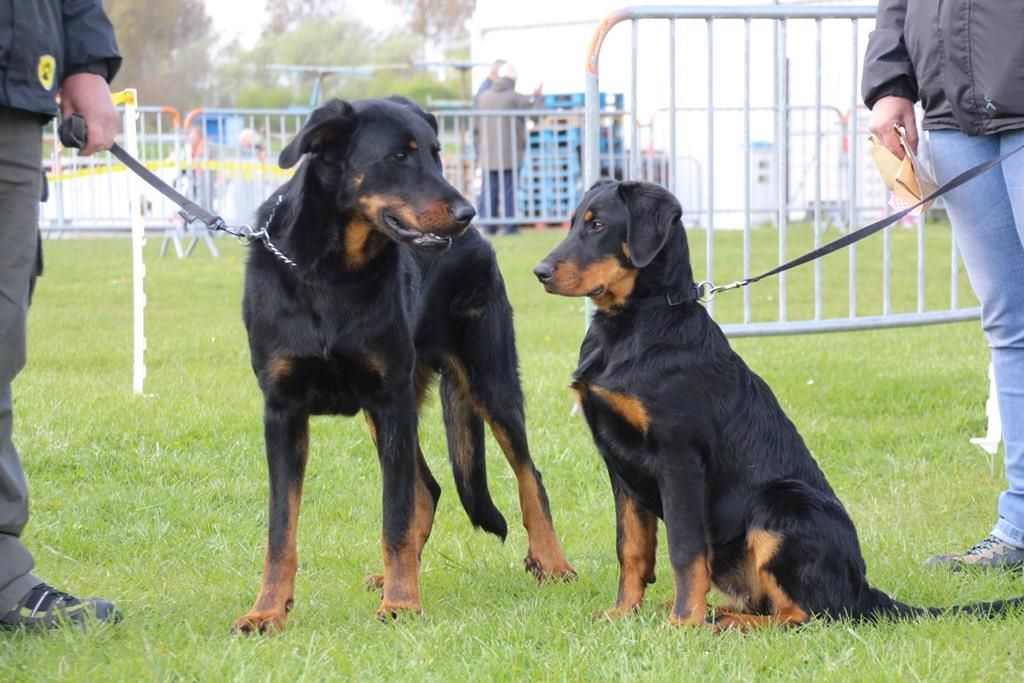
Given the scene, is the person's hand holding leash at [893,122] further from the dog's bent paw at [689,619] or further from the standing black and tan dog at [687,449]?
the dog's bent paw at [689,619]

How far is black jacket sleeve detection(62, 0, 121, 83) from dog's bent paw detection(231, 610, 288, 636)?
1547mm

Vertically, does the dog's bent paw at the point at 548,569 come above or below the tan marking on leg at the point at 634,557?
below

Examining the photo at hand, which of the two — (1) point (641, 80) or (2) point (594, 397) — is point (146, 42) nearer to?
(1) point (641, 80)

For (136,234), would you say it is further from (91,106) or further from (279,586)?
(279,586)

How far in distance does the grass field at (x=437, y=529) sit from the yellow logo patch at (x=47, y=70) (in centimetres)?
147

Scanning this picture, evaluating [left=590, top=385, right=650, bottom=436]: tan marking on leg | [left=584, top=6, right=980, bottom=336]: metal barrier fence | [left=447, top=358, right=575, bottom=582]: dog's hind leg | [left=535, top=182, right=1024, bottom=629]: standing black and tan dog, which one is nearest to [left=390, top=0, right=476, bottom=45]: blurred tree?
[left=584, top=6, right=980, bottom=336]: metal barrier fence

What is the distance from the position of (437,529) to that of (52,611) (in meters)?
1.64

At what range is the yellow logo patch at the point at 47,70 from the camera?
3.25 metres

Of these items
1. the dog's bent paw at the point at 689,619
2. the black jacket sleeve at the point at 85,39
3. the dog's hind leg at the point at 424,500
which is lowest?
the dog's bent paw at the point at 689,619

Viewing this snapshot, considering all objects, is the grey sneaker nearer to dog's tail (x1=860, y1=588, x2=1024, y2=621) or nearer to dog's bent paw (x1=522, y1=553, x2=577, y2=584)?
dog's tail (x1=860, y1=588, x2=1024, y2=621)

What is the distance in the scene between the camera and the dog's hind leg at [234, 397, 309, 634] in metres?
3.64

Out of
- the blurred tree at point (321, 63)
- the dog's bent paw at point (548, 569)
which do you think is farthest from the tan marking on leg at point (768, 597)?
the blurred tree at point (321, 63)

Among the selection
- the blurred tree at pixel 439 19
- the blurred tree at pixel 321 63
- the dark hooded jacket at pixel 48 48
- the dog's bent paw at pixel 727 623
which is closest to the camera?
the dark hooded jacket at pixel 48 48

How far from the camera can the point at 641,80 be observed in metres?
21.3
